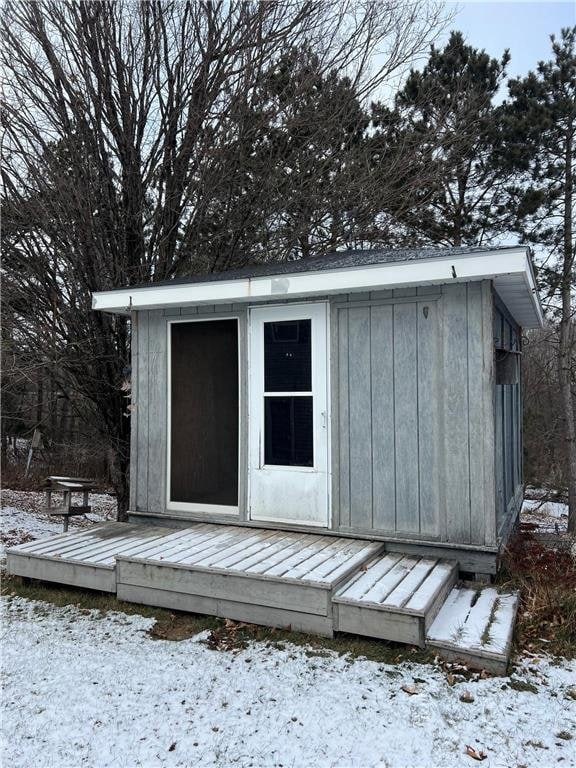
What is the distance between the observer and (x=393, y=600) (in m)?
3.21

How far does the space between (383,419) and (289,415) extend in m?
0.78

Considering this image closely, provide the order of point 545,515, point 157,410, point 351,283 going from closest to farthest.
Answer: point 351,283 < point 157,410 < point 545,515

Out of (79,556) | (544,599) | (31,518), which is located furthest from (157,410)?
(31,518)

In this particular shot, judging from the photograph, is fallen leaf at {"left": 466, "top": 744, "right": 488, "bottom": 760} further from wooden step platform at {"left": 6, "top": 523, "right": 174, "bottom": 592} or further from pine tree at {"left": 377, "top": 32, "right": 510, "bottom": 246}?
pine tree at {"left": 377, "top": 32, "right": 510, "bottom": 246}

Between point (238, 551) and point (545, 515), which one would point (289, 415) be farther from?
point (545, 515)

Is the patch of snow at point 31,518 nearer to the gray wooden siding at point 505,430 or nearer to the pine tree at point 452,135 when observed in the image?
the gray wooden siding at point 505,430

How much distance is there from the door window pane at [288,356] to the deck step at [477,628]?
190 cm

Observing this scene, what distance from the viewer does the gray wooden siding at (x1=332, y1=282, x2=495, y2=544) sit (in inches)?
156

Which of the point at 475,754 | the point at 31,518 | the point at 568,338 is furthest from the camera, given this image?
the point at 568,338

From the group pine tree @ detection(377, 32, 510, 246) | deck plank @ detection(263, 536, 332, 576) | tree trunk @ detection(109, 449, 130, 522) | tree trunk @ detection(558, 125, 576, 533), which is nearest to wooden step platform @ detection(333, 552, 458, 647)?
deck plank @ detection(263, 536, 332, 576)

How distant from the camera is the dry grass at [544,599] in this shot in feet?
10.6

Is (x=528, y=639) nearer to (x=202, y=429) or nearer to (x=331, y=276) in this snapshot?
(x=331, y=276)

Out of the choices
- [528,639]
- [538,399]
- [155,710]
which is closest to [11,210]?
[155,710]

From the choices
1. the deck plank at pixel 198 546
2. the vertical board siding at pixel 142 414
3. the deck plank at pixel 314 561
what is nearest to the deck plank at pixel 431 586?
the deck plank at pixel 314 561
